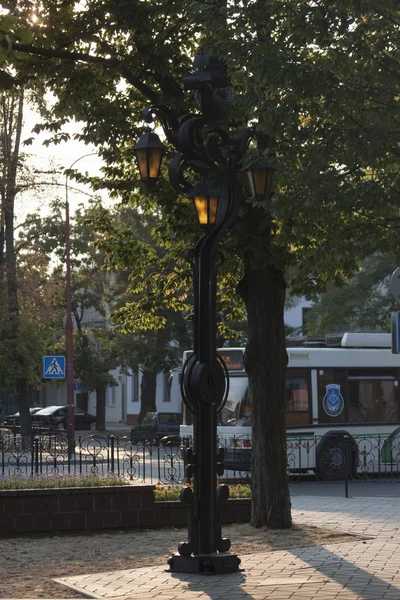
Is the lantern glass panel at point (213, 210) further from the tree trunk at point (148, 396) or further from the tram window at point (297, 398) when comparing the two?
the tree trunk at point (148, 396)

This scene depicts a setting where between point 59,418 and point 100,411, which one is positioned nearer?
point 59,418

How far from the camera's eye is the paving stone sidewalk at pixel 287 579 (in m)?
9.77

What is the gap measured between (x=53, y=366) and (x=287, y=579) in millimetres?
23221

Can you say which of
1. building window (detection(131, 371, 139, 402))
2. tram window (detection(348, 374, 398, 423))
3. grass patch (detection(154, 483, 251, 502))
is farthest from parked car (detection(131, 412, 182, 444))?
building window (detection(131, 371, 139, 402))

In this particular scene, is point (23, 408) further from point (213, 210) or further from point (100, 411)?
point (213, 210)

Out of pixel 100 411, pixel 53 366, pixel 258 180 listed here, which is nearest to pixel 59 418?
pixel 100 411

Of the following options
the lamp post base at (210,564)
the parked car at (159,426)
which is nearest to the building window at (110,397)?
the parked car at (159,426)

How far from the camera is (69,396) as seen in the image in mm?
38344

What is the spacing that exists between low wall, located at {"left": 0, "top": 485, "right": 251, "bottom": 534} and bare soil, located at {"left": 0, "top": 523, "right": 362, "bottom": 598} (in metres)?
0.15

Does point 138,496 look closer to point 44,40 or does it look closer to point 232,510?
point 232,510

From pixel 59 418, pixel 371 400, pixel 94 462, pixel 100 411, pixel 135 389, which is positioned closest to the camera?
pixel 94 462

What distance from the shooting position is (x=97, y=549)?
13.5 meters

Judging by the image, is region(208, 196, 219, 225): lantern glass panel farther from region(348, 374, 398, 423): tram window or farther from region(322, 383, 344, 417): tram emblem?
region(348, 374, 398, 423): tram window

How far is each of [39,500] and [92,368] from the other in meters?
44.9
